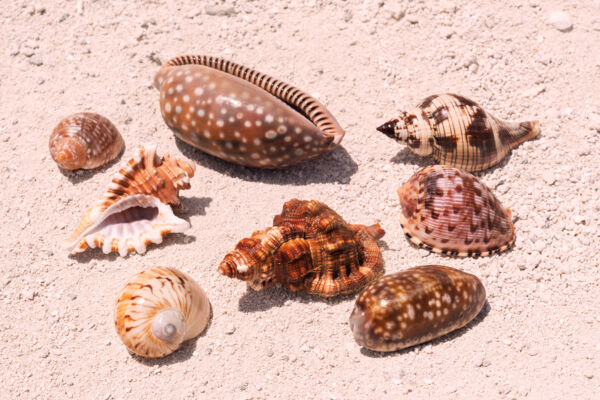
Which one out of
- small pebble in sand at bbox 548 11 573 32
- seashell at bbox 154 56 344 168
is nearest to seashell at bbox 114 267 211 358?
seashell at bbox 154 56 344 168

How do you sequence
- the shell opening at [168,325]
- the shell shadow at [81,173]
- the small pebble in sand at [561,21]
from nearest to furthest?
the shell opening at [168,325] → the shell shadow at [81,173] → the small pebble in sand at [561,21]

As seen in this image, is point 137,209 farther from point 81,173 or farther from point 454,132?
point 454,132

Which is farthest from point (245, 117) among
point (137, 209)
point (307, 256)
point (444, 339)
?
point (444, 339)

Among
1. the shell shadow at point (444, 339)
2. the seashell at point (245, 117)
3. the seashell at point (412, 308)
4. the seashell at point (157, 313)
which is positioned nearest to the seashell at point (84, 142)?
the seashell at point (245, 117)

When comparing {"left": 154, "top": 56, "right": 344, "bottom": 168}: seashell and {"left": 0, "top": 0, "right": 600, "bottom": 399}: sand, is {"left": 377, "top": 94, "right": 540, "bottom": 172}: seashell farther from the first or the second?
{"left": 154, "top": 56, "right": 344, "bottom": 168}: seashell

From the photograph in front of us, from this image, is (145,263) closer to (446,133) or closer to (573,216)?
(446,133)

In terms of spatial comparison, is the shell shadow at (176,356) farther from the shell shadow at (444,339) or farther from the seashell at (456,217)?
the seashell at (456,217)
